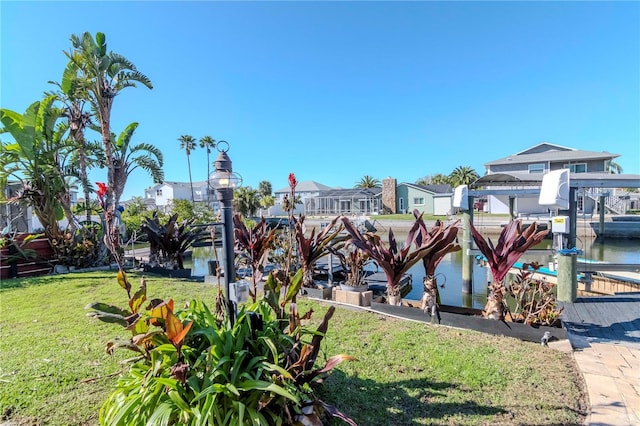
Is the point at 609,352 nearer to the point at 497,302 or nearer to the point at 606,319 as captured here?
the point at 497,302

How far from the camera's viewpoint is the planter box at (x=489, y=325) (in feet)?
10.3

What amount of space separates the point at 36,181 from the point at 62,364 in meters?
6.79

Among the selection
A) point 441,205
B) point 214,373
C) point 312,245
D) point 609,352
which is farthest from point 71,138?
point 441,205

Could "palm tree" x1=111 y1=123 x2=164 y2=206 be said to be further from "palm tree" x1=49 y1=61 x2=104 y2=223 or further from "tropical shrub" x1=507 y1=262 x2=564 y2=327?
"tropical shrub" x1=507 y1=262 x2=564 y2=327

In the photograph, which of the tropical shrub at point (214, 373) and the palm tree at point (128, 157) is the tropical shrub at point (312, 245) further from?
the palm tree at point (128, 157)

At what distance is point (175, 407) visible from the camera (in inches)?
61.7

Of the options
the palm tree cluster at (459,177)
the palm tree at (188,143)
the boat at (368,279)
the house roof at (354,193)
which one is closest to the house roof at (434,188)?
the house roof at (354,193)

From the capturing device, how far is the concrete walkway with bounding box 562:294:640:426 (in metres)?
2.08

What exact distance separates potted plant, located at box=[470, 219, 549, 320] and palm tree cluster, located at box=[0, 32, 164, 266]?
24.0 ft

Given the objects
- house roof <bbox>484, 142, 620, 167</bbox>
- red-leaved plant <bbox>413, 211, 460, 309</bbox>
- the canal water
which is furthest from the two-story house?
red-leaved plant <bbox>413, 211, 460, 309</bbox>

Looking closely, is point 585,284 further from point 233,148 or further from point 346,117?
point 346,117

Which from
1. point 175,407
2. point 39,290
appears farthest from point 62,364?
point 39,290

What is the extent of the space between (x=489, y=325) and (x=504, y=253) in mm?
830

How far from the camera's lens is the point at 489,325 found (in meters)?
3.36
